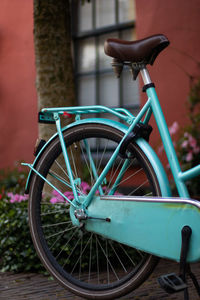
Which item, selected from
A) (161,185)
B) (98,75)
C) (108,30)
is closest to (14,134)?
(98,75)

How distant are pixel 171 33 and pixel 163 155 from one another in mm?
1493

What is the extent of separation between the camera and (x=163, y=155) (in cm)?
480

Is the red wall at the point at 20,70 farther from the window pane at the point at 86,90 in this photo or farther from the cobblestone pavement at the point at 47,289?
the cobblestone pavement at the point at 47,289

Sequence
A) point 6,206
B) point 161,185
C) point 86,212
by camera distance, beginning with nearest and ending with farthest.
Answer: point 161,185
point 86,212
point 6,206

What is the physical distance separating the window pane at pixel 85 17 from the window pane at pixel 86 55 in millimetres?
187

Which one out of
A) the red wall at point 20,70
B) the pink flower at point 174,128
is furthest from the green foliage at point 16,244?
the red wall at point 20,70

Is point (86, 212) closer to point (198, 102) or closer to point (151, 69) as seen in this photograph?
point (198, 102)

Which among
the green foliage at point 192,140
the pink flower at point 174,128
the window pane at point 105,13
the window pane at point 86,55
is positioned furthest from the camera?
the window pane at point 86,55

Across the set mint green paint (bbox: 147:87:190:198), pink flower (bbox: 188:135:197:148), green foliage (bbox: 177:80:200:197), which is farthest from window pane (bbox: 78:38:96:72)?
mint green paint (bbox: 147:87:190:198)

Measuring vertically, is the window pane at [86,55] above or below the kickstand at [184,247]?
above

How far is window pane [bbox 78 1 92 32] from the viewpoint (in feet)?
19.7

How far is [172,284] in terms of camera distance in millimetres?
1798

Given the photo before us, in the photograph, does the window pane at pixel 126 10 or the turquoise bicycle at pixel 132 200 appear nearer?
the turquoise bicycle at pixel 132 200

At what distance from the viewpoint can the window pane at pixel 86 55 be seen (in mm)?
6051
